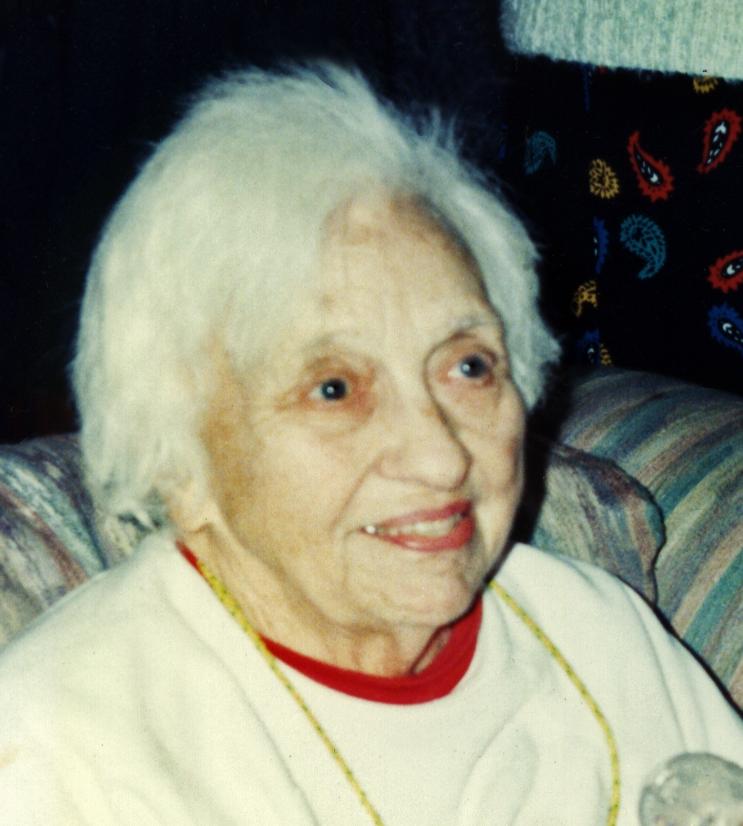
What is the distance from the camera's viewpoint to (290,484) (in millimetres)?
1170

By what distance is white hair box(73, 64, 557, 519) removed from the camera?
1.17m

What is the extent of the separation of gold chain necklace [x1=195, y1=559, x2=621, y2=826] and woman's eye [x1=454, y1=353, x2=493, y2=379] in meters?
0.38

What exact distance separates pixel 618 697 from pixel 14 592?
80 cm

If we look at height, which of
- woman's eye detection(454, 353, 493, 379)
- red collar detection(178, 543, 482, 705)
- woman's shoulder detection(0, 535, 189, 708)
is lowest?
red collar detection(178, 543, 482, 705)

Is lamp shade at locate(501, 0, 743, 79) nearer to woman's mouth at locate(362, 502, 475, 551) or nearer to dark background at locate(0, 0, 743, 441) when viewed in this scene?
woman's mouth at locate(362, 502, 475, 551)

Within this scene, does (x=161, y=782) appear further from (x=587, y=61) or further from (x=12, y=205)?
(x=12, y=205)

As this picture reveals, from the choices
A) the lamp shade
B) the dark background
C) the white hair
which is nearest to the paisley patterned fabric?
the dark background

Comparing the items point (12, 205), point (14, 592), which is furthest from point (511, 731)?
point (12, 205)

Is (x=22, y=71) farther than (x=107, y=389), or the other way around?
(x=22, y=71)

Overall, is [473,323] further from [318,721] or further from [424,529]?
[318,721]

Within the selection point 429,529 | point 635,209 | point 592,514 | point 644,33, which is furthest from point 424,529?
point 635,209

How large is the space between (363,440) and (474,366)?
192 mm

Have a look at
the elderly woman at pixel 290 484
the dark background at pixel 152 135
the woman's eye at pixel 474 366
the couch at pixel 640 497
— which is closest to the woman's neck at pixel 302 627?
the elderly woman at pixel 290 484

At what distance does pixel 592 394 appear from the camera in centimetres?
185
